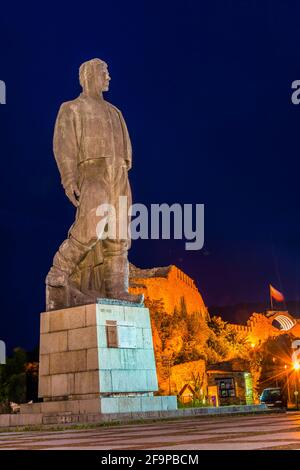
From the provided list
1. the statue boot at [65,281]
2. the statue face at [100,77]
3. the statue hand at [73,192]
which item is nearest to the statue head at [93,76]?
the statue face at [100,77]

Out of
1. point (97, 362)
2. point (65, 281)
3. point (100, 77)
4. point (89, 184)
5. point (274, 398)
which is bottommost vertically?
point (274, 398)

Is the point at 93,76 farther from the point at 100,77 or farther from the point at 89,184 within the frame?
the point at 89,184

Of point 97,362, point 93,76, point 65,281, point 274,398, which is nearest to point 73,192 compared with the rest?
point 65,281

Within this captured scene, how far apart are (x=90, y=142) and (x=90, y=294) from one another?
2.59 metres

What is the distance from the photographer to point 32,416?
32.9ft

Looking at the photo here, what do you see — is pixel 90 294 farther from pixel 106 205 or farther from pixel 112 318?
pixel 106 205

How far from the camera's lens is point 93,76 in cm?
1183

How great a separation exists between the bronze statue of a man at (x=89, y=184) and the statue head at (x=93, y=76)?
18 millimetres

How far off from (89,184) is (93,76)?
1.99 metres

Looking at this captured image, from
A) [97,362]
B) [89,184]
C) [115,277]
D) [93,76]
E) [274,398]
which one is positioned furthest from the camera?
[274,398]

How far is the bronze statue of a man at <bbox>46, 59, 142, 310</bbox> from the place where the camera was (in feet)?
37.1

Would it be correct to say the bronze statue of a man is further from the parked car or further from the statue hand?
the parked car

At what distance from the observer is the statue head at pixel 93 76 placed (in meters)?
11.8

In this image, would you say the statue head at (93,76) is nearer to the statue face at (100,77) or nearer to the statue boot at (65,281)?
the statue face at (100,77)
